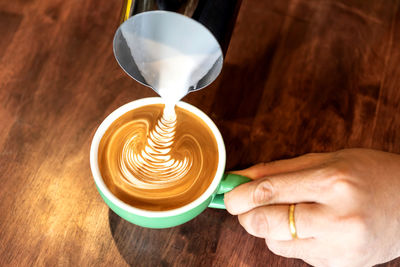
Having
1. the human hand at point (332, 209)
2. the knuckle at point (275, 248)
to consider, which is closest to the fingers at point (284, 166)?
the human hand at point (332, 209)

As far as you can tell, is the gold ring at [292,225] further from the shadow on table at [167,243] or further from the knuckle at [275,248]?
the shadow on table at [167,243]

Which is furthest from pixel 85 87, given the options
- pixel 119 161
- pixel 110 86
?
pixel 119 161

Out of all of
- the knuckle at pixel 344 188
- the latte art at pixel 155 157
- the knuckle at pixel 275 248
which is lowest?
the knuckle at pixel 275 248

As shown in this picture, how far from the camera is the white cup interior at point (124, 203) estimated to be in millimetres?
A: 724

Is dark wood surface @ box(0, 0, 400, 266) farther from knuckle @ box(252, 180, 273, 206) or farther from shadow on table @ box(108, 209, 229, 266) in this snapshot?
knuckle @ box(252, 180, 273, 206)

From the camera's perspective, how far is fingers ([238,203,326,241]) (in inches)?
27.7

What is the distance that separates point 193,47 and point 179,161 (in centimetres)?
30

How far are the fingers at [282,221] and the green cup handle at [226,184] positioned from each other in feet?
0.21

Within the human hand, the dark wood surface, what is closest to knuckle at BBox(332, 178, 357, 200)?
the human hand

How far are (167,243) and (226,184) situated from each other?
176 mm

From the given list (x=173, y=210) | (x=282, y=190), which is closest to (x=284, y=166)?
(x=282, y=190)

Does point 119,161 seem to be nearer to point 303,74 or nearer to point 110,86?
point 110,86

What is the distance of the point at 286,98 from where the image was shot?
3.27 feet

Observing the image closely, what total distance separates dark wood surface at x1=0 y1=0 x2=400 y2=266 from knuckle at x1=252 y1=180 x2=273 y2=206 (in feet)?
0.42
